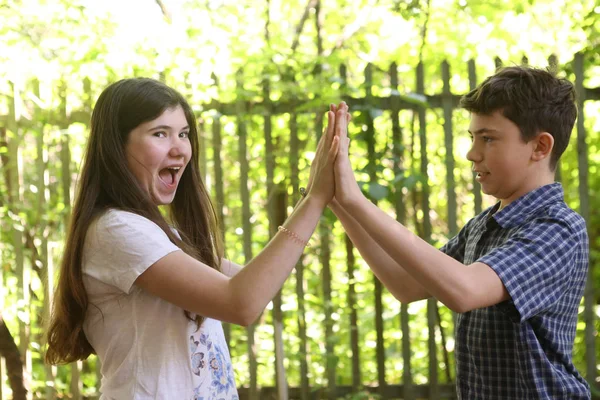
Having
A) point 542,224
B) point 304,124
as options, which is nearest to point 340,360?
point 304,124

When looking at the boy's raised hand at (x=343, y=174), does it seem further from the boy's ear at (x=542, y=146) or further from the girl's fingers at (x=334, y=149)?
the boy's ear at (x=542, y=146)

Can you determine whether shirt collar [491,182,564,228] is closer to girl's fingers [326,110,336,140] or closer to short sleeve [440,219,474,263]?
short sleeve [440,219,474,263]

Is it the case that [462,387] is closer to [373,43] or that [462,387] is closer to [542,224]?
[542,224]

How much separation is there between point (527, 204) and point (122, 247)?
1096 mm

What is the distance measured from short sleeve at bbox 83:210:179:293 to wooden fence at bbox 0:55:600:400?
2.39 m

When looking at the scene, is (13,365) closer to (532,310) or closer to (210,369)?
(210,369)

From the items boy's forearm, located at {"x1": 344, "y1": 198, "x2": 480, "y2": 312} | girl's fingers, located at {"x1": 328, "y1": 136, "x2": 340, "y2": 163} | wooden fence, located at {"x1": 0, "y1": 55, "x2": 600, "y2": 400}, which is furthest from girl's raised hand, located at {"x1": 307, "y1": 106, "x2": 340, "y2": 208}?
wooden fence, located at {"x1": 0, "y1": 55, "x2": 600, "y2": 400}

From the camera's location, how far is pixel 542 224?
1890 millimetres

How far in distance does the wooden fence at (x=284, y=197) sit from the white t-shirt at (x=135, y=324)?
7.74 feet

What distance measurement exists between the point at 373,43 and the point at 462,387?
534 centimetres

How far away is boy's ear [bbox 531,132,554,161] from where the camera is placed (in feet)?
6.50

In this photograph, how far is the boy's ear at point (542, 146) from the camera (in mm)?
1982

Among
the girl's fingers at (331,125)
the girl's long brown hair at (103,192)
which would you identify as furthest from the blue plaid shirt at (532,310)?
the girl's long brown hair at (103,192)

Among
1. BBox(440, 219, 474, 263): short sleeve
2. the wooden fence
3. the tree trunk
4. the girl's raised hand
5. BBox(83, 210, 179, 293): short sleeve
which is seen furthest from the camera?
the tree trunk
